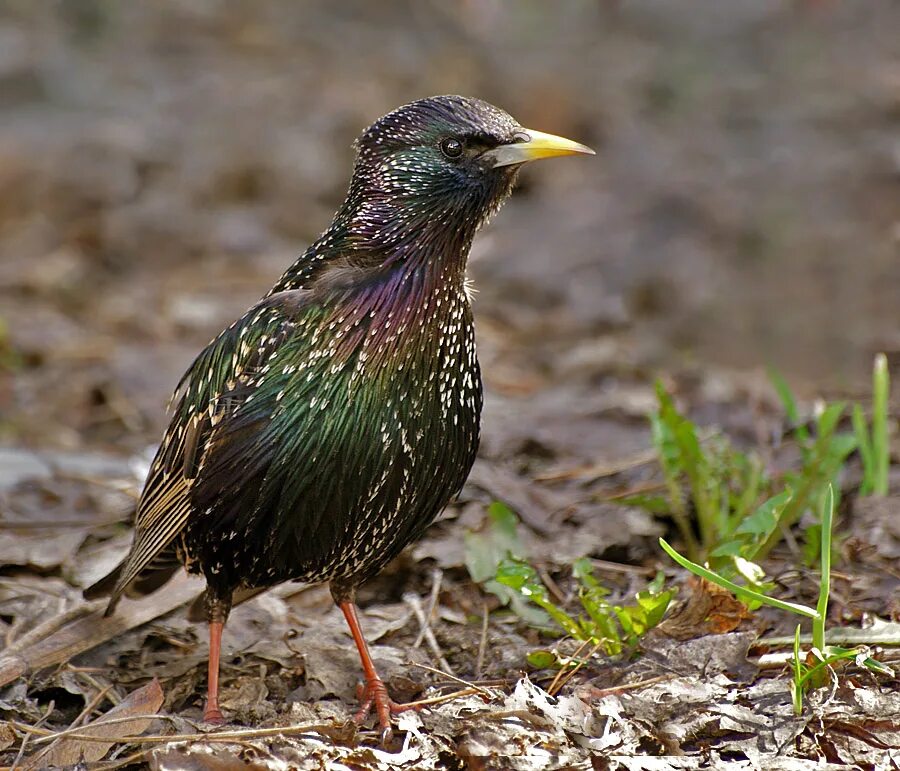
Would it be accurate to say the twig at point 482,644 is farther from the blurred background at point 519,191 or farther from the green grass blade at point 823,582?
the blurred background at point 519,191

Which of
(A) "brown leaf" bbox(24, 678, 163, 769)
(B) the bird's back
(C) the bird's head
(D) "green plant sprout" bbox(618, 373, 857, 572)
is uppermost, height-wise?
(C) the bird's head

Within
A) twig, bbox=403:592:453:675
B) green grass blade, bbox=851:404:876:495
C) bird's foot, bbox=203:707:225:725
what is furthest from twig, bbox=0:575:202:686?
green grass blade, bbox=851:404:876:495

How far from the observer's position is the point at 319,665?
3852 millimetres

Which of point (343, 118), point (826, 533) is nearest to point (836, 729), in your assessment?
point (826, 533)

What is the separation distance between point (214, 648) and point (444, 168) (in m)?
1.41

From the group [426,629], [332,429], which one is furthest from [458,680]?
[332,429]

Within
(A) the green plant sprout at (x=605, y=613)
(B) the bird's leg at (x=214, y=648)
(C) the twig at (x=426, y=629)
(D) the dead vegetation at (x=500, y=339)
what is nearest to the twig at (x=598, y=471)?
(D) the dead vegetation at (x=500, y=339)

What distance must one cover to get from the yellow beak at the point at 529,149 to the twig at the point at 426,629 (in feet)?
4.56

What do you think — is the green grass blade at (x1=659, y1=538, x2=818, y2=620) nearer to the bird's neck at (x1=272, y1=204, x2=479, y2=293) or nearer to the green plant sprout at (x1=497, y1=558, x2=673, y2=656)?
the green plant sprout at (x1=497, y1=558, x2=673, y2=656)

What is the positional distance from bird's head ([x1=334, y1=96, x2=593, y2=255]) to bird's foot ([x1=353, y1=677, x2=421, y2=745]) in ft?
3.72

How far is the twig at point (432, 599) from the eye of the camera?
13.1 feet

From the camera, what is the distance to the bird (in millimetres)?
3336

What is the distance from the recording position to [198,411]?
3.62 meters

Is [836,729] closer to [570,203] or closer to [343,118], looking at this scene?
[570,203]
